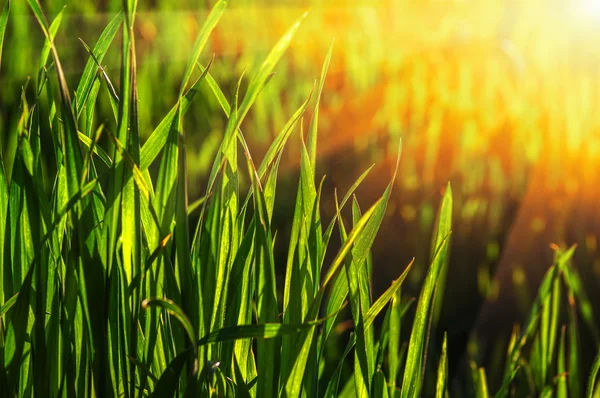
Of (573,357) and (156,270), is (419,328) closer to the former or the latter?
(156,270)

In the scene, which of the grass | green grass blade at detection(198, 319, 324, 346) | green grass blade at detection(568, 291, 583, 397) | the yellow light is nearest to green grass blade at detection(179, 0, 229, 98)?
the grass

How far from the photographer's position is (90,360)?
48 cm

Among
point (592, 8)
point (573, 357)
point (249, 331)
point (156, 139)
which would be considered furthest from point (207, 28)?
point (592, 8)

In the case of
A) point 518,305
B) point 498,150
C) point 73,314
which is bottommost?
point 518,305

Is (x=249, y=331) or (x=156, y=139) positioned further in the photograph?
(x=156, y=139)


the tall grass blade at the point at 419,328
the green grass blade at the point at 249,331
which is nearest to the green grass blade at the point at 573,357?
the tall grass blade at the point at 419,328

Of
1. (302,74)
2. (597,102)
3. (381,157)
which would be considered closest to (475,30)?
(597,102)

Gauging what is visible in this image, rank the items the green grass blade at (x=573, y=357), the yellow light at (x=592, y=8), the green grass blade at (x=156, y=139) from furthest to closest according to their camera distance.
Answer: the yellow light at (x=592, y=8) → the green grass blade at (x=573, y=357) → the green grass blade at (x=156, y=139)

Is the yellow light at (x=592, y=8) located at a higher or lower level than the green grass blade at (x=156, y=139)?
higher

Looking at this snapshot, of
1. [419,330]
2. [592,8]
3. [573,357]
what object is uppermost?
[592,8]

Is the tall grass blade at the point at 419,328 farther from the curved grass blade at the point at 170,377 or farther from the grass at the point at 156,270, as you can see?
the curved grass blade at the point at 170,377

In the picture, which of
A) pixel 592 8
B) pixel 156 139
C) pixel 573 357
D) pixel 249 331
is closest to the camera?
pixel 249 331

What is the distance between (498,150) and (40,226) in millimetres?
1555

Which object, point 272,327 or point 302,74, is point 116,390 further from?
point 302,74
